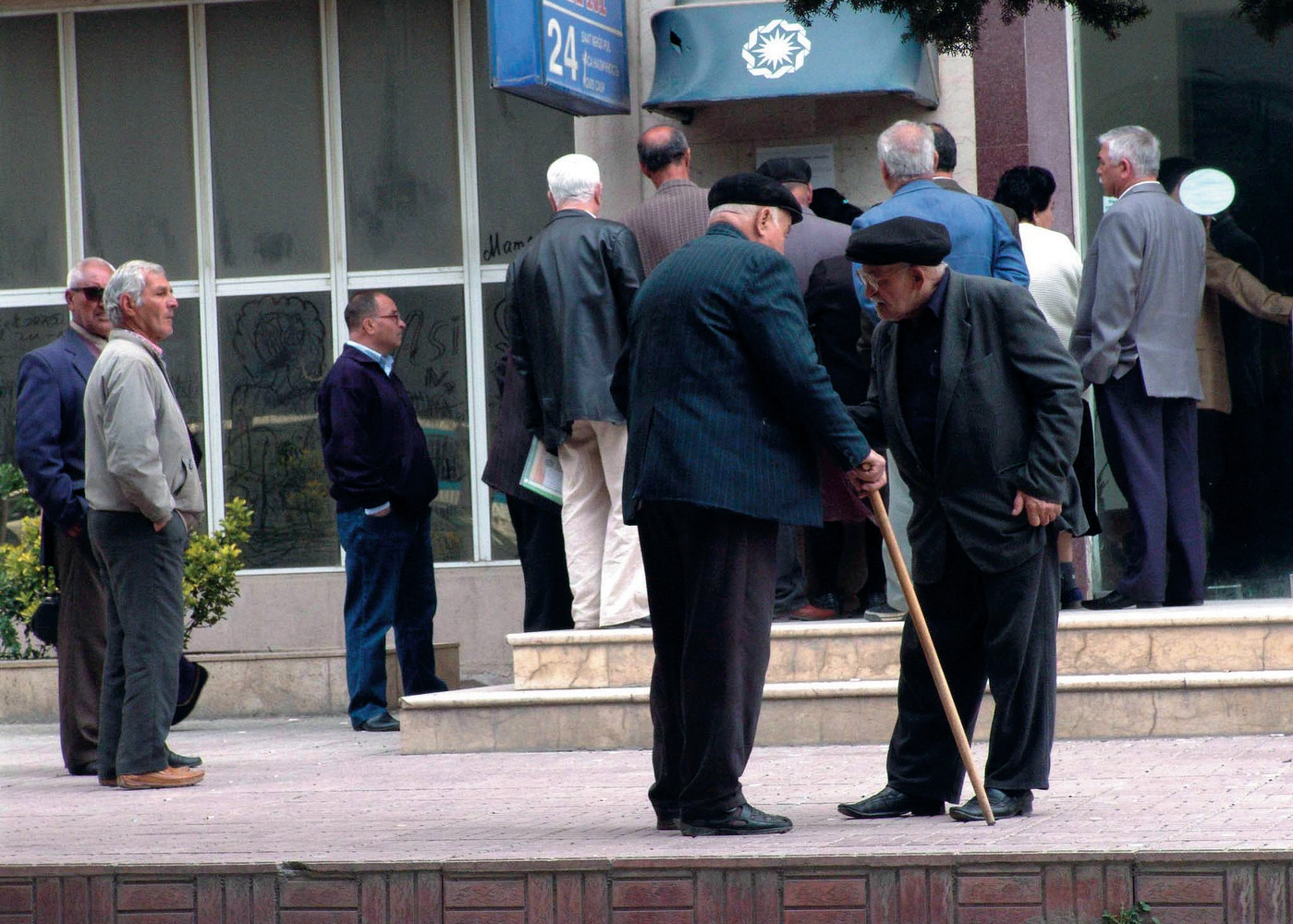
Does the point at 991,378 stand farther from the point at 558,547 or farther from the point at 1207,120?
the point at 1207,120

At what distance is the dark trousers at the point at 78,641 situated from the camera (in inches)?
313

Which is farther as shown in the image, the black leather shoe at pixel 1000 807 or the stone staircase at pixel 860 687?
the stone staircase at pixel 860 687

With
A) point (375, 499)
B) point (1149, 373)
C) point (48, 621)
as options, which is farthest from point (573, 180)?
point (48, 621)

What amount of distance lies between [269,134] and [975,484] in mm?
7445

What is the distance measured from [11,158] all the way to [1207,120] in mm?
7220

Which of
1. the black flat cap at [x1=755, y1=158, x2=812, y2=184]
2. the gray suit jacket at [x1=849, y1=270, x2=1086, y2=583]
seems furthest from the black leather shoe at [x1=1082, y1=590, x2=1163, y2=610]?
the gray suit jacket at [x1=849, y1=270, x2=1086, y2=583]

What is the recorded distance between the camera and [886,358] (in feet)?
19.8

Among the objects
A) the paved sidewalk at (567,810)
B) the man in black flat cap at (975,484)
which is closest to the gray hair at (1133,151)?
the paved sidewalk at (567,810)

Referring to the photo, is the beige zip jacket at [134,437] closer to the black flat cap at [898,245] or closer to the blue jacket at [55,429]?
the blue jacket at [55,429]

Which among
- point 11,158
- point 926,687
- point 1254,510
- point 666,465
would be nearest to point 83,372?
point 666,465

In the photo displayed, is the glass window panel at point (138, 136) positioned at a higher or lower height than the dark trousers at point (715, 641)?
higher

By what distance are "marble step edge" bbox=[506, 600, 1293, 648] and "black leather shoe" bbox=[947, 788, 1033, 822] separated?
88.3 inches

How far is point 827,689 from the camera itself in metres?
7.94

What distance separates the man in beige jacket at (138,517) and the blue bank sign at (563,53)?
2473 mm
